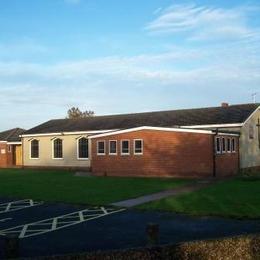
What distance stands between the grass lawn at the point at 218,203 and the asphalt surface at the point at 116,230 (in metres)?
0.90

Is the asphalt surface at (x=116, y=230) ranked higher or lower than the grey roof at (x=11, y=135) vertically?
lower

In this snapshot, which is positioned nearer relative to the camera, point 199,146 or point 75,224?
point 75,224

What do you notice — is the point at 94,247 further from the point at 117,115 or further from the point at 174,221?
the point at 117,115

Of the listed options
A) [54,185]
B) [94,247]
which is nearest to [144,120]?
[54,185]

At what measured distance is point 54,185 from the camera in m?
28.2

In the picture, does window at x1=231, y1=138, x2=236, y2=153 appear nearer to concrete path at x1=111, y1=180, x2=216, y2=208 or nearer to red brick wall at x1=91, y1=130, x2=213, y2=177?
red brick wall at x1=91, y1=130, x2=213, y2=177

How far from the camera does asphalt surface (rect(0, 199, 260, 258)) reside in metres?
11.9

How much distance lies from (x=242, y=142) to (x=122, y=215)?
22144mm

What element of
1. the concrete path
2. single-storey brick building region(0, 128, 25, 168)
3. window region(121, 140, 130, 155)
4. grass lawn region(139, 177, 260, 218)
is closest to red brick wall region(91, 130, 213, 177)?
window region(121, 140, 130, 155)

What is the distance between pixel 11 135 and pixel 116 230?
4280cm

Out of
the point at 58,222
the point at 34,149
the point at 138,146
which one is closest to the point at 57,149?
the point at 34,149

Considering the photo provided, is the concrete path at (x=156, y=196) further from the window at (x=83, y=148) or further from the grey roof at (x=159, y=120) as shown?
the window at (x=83, y=148)

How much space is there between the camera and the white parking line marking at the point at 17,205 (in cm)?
1914

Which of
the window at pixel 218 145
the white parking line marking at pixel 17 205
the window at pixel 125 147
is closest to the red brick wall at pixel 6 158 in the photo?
the window at pixel 125 147
